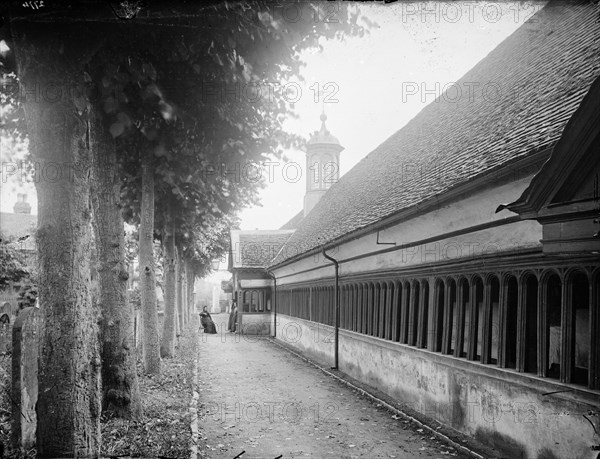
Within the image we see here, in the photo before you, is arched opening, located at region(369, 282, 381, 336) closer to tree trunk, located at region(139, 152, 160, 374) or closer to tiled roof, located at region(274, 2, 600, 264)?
tiled roof, located at region(274, 2, 600, 264)

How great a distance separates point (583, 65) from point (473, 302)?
3.66 meters

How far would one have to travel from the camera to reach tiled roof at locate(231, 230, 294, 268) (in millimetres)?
30653

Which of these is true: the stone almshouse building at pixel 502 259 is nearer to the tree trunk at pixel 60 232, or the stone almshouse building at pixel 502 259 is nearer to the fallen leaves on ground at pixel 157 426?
the fallen leaves on ground at pixel 157 426

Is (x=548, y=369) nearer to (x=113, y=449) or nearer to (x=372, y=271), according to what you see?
(x=113, y=449)

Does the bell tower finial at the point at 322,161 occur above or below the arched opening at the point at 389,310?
above

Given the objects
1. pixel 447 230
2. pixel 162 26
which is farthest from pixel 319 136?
pixel 162 26

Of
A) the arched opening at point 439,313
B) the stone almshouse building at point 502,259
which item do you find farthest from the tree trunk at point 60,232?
the arched opening at point 439,313

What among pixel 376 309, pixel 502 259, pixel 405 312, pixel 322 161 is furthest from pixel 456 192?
pixel 322 161

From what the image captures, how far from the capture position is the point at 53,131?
5188mm

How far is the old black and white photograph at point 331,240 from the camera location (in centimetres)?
511

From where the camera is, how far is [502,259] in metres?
6.79

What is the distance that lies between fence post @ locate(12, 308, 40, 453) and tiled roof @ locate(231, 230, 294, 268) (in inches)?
938

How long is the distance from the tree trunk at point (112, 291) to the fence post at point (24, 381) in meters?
1.90

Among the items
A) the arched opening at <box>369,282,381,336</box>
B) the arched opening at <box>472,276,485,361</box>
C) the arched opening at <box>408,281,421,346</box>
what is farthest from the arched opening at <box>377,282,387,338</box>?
the arched opening at <box>472,276,485,361</box>
